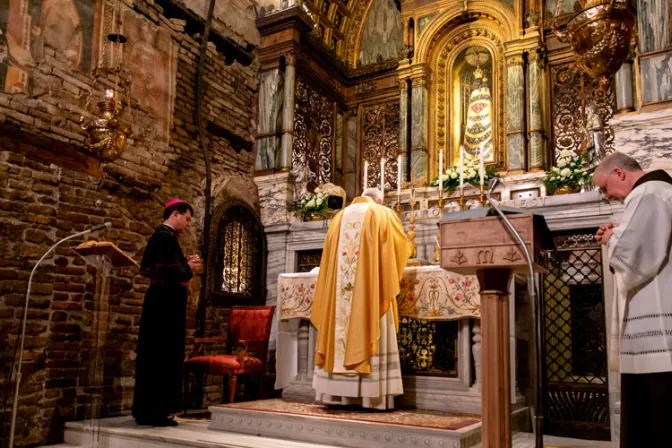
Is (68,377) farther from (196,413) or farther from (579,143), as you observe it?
(579,143)

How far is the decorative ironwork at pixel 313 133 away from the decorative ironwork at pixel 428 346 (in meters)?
3.47

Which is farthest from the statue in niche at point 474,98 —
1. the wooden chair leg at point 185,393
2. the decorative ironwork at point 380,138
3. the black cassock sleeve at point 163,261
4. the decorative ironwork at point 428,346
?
the black cassock sleeve at point 163,261

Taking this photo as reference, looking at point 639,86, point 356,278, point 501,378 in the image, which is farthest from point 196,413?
point 639,86

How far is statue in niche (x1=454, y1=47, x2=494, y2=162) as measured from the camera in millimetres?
9086

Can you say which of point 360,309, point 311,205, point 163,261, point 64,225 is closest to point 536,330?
point 360,309

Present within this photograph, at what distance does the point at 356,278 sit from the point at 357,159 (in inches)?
202

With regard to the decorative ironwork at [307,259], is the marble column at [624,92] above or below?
above

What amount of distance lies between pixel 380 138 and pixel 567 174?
3.93 meters

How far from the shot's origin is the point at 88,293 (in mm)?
5824

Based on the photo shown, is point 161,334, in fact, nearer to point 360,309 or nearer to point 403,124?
point 360,309

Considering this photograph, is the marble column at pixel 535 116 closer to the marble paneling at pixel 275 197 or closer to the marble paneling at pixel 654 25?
the marble paneling at pixel 654 25

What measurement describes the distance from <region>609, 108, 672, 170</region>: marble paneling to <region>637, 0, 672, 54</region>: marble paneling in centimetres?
78

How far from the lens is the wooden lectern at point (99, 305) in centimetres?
Answer: 481

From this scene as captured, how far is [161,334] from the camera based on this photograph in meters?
5.19
